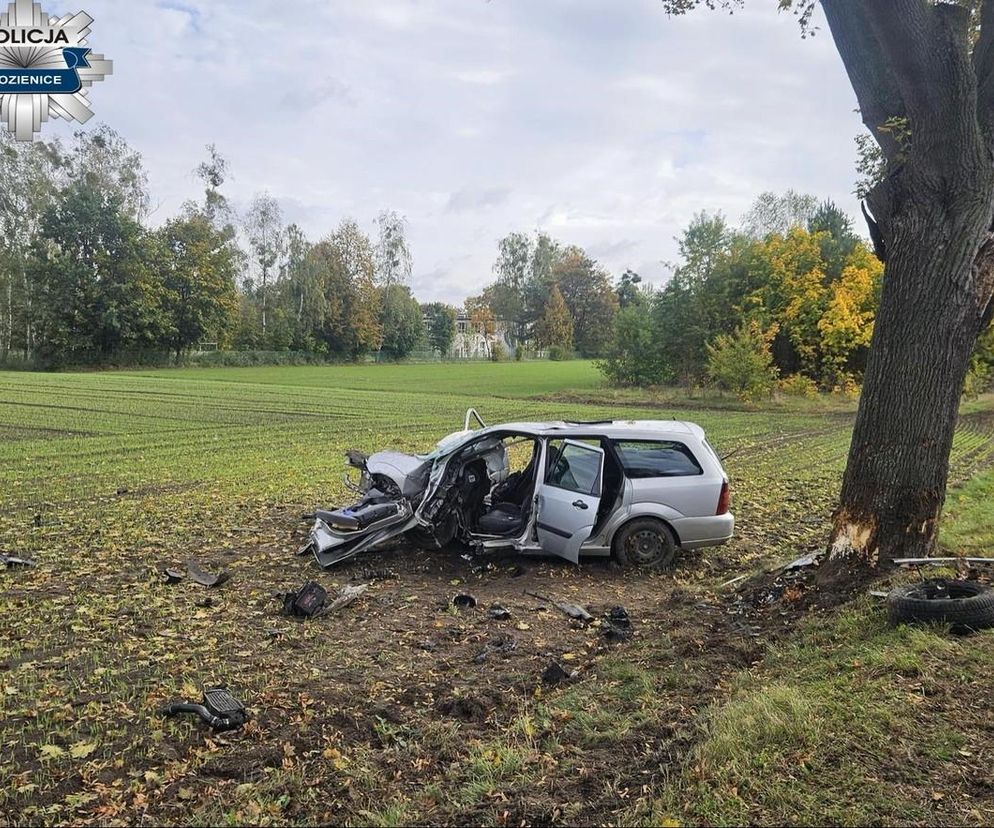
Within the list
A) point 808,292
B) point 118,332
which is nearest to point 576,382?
point 808,292

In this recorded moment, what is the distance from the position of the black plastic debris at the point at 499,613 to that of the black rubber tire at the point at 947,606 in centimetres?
301

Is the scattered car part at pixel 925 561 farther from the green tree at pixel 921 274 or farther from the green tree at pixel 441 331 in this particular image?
the green tree at pixel 441 331

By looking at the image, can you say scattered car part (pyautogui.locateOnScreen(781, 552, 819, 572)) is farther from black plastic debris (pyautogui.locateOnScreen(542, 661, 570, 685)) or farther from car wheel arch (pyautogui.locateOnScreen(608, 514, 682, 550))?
black plastic debris (pyautogui.locateOnScreen(542, 661, 570, 685))

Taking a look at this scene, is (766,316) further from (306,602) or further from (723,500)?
(306,602)

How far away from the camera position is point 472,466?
8227mm

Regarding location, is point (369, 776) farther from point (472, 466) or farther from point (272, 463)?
point (272, 463)

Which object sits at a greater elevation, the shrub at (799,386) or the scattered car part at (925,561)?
the shrub at (799,386)

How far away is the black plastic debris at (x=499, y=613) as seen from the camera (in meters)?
6.30

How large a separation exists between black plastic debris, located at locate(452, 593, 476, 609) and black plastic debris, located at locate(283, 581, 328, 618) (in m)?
1.19

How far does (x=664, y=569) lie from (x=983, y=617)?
343 cm

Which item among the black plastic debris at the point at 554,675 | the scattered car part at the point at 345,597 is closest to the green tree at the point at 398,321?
the scattered car part at the point at 345,597

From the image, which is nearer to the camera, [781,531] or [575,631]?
[575,631]

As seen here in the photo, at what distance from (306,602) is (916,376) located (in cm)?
556
